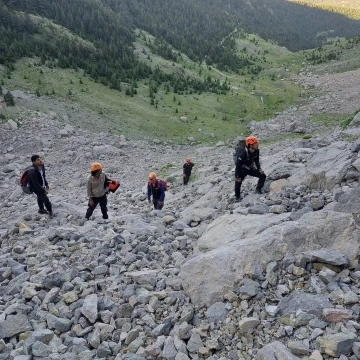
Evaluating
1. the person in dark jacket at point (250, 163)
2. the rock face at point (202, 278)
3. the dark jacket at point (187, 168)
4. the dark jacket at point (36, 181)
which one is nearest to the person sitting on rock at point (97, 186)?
the rock face at point (202, 278)

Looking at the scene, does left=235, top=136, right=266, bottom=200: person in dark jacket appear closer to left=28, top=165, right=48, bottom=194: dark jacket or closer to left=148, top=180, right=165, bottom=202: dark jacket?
left=148, top=180, right=165, bottom=202: dark jacket

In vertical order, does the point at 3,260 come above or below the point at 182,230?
below

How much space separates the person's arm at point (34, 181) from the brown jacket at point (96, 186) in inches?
68.5

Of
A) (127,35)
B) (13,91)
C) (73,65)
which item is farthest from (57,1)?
(13,91)

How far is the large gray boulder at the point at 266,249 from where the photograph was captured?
6254 millimetres

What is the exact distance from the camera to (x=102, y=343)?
580cm

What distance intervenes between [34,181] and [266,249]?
7.92 m

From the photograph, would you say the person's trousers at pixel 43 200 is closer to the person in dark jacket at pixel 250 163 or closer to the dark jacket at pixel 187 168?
the person in dark jacket at pixel 250 163

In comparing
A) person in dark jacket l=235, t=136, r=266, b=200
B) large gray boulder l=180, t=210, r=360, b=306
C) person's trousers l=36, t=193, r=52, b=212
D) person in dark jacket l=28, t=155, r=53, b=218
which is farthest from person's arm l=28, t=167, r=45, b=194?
large gray boulder l=180, t=210, r=360, b=306

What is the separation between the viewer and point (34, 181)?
11180mm

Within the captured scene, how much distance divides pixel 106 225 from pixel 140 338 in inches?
210

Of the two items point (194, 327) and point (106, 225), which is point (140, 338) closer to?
point (194, 327)

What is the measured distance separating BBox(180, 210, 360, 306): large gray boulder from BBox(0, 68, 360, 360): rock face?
0.02 m

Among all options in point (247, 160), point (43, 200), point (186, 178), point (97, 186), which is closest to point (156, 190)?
point (97, 186)
